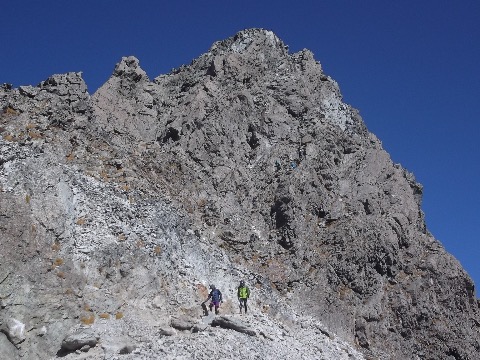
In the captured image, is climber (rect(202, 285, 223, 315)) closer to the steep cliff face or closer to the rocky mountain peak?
the steep cliff face

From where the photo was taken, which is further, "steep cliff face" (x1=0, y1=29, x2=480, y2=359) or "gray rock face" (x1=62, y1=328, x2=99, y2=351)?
"steep cliff face" (x1=0, y1=29, x2=480, y2=359)

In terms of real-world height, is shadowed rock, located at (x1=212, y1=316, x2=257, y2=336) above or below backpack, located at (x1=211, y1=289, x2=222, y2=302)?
below

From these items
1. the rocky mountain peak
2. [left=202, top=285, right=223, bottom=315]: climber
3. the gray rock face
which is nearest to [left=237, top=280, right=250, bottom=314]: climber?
[left=202, top=285, right=223, bottom=315]: climber

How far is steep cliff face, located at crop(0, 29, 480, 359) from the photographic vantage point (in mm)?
32875

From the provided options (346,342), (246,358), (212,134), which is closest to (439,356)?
(346,342)

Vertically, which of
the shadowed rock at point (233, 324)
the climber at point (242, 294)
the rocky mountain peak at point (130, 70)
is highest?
the rocky mountain peak at point (130, 70)

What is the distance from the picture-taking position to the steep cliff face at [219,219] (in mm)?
32875

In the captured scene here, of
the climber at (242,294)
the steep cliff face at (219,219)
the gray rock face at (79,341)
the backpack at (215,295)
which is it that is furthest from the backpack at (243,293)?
the gray rock face at (79,341)

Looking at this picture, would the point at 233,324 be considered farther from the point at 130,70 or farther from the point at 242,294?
the point at 130,70

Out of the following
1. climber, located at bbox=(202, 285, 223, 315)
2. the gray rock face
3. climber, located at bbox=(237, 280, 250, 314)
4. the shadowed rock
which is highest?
climber, located at bbox=(237, 280, 250, 314)

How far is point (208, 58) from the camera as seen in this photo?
62031 millimetres

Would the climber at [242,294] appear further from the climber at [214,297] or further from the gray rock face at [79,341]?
the gray rock face at [79,341]

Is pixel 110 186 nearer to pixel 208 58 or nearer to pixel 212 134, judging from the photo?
pixel 212 134

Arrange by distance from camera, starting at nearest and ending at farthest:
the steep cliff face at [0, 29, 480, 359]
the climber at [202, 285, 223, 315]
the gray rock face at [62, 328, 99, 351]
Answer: the gray rock face at [62, 328, 99, 351]
the steep cliff face at [0, 29, 480, 359]
the climber at [202, 285, 223, 315]
